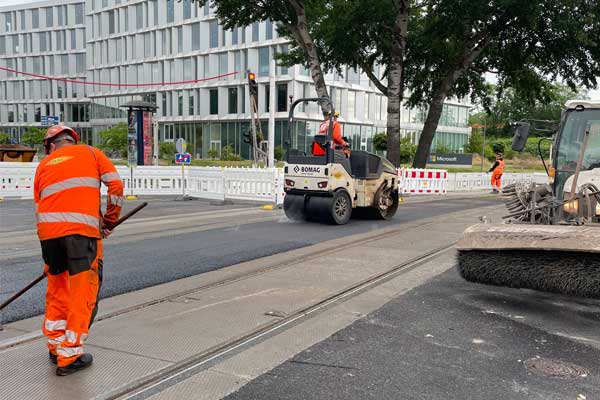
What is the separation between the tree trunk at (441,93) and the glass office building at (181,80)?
20.0 m

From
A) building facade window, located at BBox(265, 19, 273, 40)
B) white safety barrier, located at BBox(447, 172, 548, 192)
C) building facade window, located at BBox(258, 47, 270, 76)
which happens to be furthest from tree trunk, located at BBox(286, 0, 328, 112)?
building facade window, located at BBox(258, 47, 270, 76)

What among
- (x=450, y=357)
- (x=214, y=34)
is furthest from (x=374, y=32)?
(x=214, y=34)

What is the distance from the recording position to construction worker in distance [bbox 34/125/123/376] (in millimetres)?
3736

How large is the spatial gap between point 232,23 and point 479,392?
21297 mm

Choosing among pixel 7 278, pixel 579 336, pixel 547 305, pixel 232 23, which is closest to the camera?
pixel 579 336

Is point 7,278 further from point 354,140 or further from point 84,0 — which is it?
point 84,0

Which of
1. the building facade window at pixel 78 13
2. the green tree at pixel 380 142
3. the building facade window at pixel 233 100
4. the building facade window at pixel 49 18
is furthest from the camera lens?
the building facade window at pixel 49 18

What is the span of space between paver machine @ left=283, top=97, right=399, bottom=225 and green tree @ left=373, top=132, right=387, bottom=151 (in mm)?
38255

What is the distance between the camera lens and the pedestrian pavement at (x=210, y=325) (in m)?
3.68

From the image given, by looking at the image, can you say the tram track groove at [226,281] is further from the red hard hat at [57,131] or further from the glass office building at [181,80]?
the glass office building at [181,80]

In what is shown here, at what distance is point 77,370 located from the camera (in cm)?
383

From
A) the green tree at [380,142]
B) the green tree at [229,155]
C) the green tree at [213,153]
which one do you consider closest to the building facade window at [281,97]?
the green tree at [229,155]

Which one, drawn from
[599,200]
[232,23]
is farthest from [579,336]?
[232,23]

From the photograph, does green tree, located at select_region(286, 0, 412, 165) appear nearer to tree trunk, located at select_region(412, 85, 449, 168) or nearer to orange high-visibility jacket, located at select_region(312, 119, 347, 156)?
tree trunk, located at select_region(412, 85, 449, 168)
